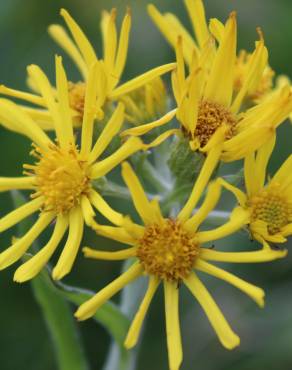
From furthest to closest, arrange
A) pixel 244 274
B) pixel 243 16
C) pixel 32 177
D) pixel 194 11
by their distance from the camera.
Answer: pixel 243 16
pixel 244 274
pixel 194 11
pixel 32 177

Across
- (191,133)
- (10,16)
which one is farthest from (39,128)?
(10,16)

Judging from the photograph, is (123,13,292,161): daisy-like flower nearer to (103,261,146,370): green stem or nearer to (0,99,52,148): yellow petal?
(0,99,52,148): yellow petal

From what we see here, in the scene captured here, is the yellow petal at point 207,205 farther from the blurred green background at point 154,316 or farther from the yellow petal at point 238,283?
the blurred green background at point 154,316

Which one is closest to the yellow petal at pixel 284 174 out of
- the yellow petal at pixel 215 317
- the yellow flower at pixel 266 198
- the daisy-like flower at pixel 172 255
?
the yellow flower at pixel 266 198

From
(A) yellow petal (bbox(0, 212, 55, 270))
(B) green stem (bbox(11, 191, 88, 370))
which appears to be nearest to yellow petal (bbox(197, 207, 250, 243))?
(A) yellow petal (bbox(0, 212, 55, 270))

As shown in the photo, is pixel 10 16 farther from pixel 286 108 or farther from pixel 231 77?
pixel 286 108

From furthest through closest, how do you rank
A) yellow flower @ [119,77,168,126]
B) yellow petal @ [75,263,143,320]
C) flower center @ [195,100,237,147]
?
yellow flower @ [119,77,168,126] → flower center @ [195,100,237,147] → yellow petal @ [75,263,143,320]
